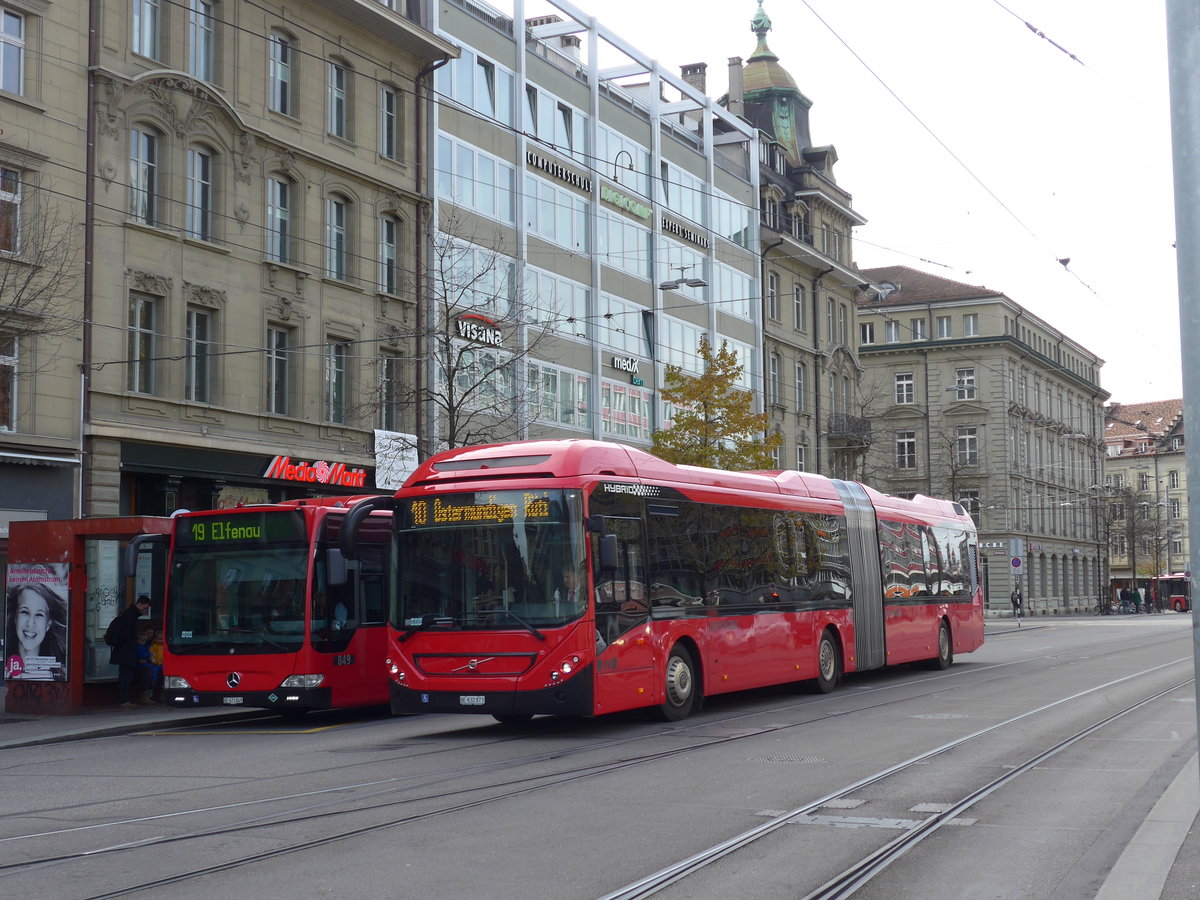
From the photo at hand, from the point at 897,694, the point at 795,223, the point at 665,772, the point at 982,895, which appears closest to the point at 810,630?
the point at 897,694

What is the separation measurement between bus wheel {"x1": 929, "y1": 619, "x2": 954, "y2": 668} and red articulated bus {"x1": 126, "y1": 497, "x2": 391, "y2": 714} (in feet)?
41.1

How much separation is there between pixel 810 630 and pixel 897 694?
159 cm

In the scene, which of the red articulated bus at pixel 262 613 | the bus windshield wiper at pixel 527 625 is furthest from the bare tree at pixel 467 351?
the bus windshield wiper at pixel 527 625

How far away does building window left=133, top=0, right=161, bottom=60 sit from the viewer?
27094 millimetres

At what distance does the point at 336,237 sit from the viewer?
32250 millimetres

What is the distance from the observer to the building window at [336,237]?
3180 cm

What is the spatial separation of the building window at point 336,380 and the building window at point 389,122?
4867 mm

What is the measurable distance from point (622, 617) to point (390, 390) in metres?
19.0

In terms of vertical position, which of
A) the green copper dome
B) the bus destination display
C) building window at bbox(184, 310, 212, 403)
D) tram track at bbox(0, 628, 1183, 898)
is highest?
the green copper dome

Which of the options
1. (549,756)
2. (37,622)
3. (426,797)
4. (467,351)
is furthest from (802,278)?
(426,797)

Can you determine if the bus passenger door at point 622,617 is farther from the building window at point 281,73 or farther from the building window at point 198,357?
the building window at point 281,73

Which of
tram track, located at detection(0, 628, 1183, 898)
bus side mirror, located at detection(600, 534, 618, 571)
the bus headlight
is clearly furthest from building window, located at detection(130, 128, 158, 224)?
tram track, located at detection(0, 628, 1183, 898)

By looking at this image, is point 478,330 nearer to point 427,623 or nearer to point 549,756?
point 427,623

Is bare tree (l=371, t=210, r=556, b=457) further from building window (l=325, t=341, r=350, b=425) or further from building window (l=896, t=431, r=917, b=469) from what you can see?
building window (l=896, t=431, r=917, b=469)
